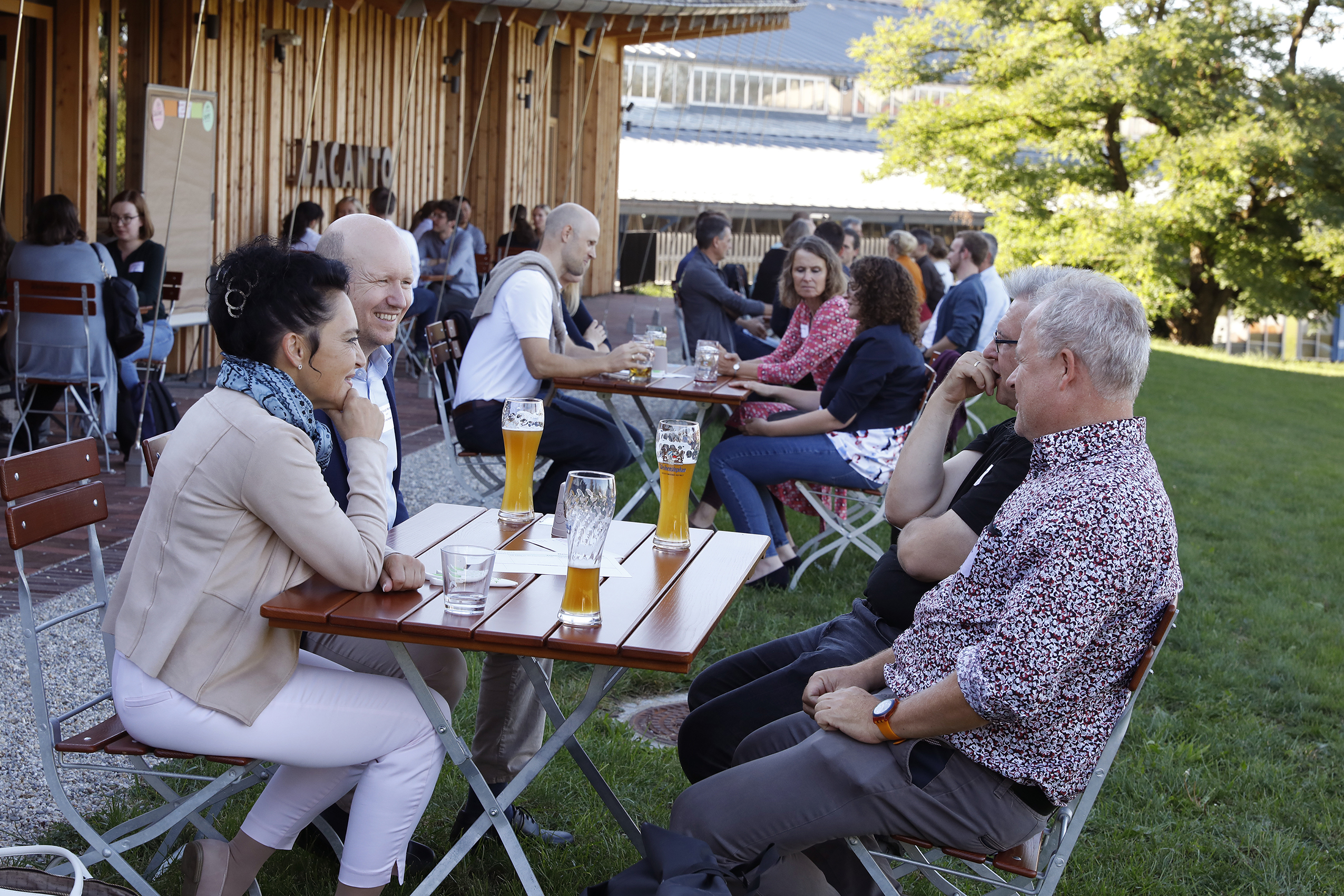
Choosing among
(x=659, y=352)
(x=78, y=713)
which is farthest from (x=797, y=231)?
(x=78, y=713)

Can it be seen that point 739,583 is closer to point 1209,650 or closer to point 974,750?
point 974,750

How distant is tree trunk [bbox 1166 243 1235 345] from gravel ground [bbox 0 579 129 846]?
24.3m

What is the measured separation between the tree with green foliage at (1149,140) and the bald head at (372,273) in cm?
2124

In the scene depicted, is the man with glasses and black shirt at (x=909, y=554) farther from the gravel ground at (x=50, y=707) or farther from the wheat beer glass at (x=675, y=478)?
the gravel ground at (x=50, y=707)

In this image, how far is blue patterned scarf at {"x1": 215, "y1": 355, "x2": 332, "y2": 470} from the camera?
2.21 metres

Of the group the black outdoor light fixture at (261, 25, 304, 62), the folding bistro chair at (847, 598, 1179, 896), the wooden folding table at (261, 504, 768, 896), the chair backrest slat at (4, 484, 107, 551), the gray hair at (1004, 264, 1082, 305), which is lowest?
the folding bistro chair at (847, 598, 1179, 896)

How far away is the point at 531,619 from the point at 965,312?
7.00m

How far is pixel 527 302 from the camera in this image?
16.9 ft

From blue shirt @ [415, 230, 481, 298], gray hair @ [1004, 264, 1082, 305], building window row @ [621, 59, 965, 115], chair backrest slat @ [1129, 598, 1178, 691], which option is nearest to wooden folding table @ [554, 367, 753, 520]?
gray hair @ [1004, 264, 1082, 305]

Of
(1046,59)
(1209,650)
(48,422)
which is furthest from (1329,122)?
(48,422)

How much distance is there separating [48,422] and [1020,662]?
6629 millimetres

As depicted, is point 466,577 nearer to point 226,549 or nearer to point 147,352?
point 226,549

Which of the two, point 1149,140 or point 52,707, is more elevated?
point 1149,140

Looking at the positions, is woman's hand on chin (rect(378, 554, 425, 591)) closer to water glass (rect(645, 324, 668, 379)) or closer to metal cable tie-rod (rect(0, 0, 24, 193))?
metal cable tie-rod (rect(0, 0, 24, 193))
